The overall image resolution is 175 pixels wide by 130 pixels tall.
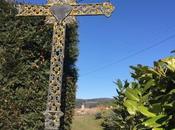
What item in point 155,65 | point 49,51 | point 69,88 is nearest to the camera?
point 155,65

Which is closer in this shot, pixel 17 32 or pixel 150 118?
pixel 150 118

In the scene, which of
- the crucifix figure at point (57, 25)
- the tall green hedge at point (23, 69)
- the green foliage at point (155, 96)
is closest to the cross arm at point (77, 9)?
the crucifix figure at point (57, 25)

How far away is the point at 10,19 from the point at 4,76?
5.09ft

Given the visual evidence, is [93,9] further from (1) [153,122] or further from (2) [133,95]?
(1) [153,122]

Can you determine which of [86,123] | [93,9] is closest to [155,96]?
[93,9]

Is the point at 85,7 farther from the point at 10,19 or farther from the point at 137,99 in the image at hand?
the point at 137,99

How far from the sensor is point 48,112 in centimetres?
1049

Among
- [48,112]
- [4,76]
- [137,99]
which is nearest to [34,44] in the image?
[4,76]

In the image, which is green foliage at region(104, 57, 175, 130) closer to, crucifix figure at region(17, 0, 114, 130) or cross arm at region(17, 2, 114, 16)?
crucifix figure at region(17, 0, 114, 130)

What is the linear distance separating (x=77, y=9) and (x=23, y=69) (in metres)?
2.07

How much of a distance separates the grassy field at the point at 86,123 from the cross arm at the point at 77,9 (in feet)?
33.2

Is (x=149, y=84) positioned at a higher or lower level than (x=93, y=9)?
lower

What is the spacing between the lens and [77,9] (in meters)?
11.0

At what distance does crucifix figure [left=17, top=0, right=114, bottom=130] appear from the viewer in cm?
1052
